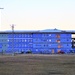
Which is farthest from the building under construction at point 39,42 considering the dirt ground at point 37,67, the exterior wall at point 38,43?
the dirt ground at point 37,67

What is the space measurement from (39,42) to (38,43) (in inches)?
26.8

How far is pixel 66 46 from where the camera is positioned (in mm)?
105250

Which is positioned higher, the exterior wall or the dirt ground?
the exterior wall

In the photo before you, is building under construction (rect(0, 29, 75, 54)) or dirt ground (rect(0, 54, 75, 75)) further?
building under construction (rect(0, 29, 75, 54))

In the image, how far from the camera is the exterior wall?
104500mm

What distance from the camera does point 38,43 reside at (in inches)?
4136

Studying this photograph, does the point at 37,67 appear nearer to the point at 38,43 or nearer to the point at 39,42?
the point at 38,43

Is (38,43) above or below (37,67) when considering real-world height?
above

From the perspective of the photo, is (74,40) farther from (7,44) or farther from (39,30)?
(7,44)

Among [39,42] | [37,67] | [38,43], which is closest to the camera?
[37,67]

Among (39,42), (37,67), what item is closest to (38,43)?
(39,42)

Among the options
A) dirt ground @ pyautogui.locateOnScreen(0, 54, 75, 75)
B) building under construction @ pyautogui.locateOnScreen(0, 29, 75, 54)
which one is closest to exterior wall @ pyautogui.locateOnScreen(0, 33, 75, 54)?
building under construction @ pyautogui.locateOnScreen(0, 29, 75, 54)

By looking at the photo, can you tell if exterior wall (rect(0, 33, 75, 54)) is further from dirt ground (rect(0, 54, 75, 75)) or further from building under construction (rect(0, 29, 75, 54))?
dirt ground (rect(0, 54, 75, 75))

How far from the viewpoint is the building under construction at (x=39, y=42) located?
10456 centimetres
